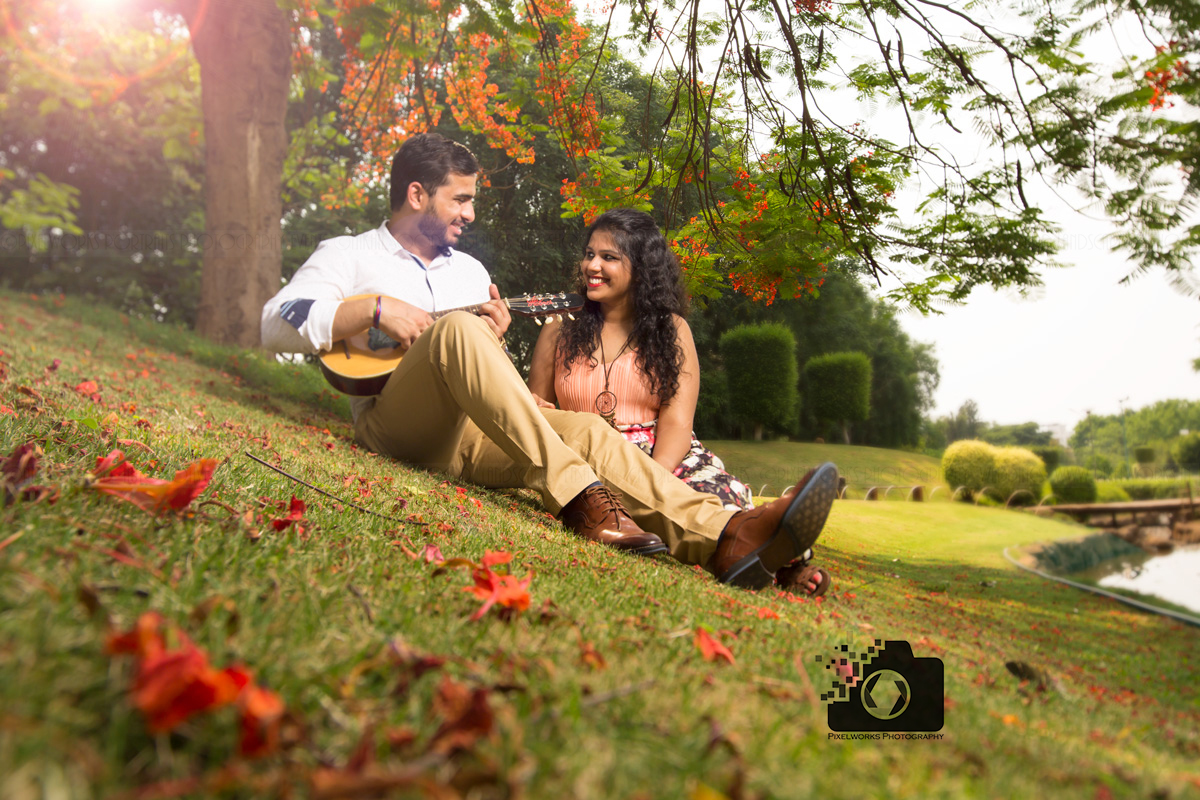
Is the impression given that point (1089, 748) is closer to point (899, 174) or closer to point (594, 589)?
point (594, 589)

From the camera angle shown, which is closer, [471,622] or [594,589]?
[471,622]

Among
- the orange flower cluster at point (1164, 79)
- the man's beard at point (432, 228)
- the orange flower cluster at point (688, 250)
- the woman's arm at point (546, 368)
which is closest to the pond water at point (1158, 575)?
the orange flower cluster at point (1164, 79)

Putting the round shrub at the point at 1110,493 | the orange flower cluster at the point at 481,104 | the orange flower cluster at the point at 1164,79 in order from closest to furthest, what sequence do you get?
the orange flower cluster at the point at 1164,79, the round shrub at the point at 1110,493, the orange flower cluster at the point at 481,104

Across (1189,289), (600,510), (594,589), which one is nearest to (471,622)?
(594,589)

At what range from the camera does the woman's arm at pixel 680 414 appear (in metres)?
3.56

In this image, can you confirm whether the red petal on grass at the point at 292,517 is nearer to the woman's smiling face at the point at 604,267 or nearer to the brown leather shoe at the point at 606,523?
the brown leather shoe at the point at 606,523

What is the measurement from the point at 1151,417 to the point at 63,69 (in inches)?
604

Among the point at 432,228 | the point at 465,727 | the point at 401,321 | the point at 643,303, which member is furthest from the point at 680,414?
the point at 465,727

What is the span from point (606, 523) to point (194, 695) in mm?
2132

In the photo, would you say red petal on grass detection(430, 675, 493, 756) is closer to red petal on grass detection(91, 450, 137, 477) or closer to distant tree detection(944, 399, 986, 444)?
red petal on grass detection(91, 450, 137, 477)

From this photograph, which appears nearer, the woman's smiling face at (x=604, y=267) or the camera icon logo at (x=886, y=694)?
the camera icon logo at (x=886, y=694)

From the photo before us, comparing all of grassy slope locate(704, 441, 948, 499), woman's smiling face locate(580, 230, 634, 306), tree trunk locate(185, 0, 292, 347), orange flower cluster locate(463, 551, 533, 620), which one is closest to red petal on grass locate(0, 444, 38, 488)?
orange flower cluster locate(463, 551, 533, 620)

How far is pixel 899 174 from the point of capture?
3.45 meters

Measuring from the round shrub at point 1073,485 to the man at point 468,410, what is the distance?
224cm
